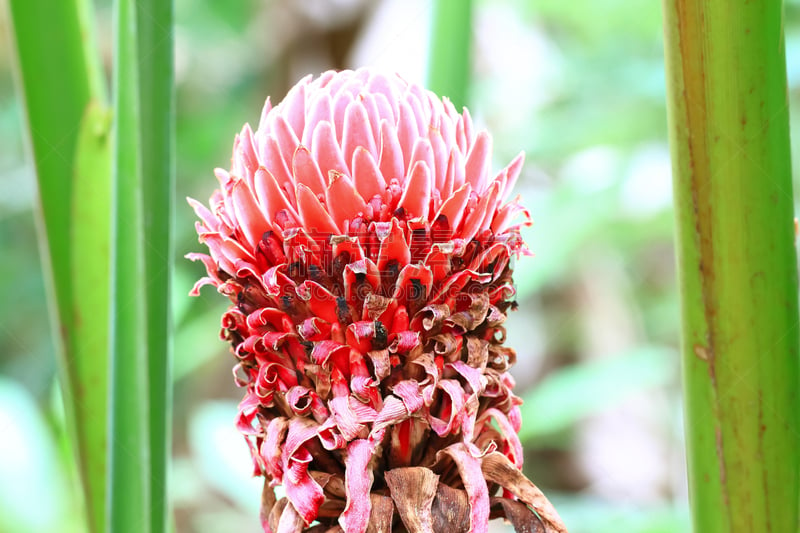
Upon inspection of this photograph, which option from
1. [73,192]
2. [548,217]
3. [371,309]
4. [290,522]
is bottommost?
[290,522]

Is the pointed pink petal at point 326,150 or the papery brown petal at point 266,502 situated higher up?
the pointed pink petal at point 326,150

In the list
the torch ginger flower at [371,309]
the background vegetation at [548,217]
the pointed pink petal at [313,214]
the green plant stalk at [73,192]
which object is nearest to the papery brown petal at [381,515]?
the torch ginger flower at [371,309]

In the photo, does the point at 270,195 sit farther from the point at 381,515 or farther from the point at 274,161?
the point at 381,515

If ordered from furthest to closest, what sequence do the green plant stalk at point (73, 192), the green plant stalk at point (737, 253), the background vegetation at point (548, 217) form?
1. the background vegetation at point (548, 217)
2. the green plant stalk at point (73, 192)
3. the green plant stalk at point (737, 253)

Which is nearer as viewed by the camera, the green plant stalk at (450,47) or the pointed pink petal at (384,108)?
the pointed pink petal at (384,108)

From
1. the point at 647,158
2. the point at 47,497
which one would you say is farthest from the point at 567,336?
the point at 47,497

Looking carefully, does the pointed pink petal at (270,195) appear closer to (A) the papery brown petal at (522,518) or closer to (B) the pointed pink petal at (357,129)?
(B) the pointed pink petal at (357,129)

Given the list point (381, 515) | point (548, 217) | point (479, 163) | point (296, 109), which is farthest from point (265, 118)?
point (548, 217)
